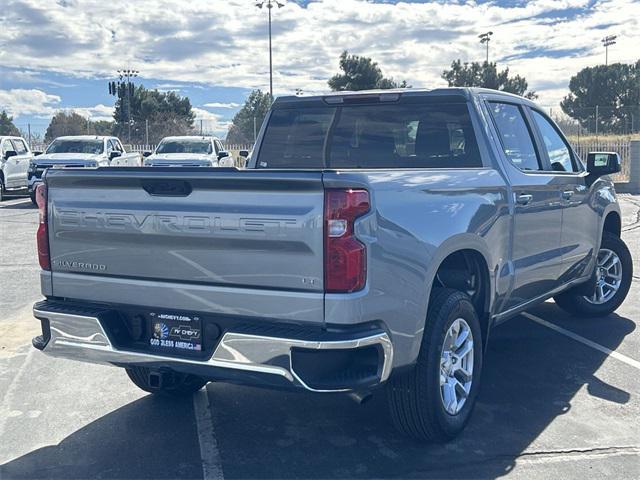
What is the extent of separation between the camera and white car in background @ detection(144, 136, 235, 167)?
20.4m

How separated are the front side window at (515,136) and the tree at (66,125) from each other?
1671 inches

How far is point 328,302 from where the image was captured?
3254mm

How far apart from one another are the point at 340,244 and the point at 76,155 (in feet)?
57.4

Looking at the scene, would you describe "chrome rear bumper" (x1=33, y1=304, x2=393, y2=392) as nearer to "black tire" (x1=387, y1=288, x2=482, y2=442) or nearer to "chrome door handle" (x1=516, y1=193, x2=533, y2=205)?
"black tire" (x1=387, y1=288, x2=482, y2=442)

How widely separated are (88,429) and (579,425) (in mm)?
3000

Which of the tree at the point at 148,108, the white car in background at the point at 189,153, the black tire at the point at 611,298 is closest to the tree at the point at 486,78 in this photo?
the tree at the point at 148,108

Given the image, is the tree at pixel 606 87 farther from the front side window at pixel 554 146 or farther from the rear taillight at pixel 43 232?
the rear taillight at pixel 43 232

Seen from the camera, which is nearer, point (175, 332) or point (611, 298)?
point (175, 332)

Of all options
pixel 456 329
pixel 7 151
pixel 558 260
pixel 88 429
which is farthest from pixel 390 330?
pixel 7 151

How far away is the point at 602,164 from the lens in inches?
243

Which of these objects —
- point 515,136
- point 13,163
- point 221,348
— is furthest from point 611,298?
point 13,163

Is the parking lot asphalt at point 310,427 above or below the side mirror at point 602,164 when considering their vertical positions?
below

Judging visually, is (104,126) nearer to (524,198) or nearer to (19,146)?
(19,146)

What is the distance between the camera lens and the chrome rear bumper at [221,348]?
3.31 meters
